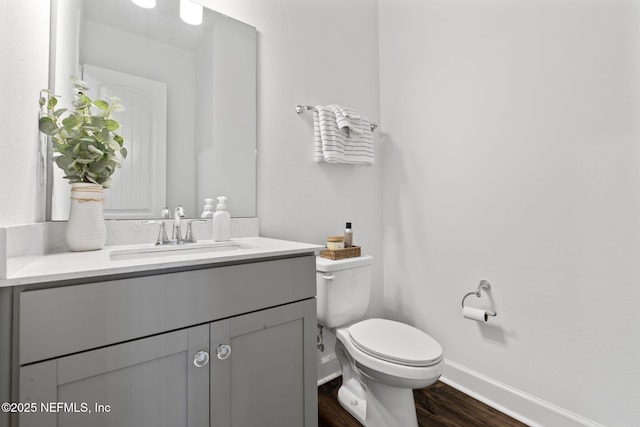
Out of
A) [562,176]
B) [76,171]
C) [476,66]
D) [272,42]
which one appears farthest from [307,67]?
[562,176]

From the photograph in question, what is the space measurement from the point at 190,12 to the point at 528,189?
178 cm

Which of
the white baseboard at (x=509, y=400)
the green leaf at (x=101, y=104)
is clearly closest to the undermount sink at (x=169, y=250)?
the green leaf at (x=101, y=104)

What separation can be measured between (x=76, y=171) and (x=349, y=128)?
1.26 m

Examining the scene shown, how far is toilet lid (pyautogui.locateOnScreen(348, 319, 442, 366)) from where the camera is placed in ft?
3.48

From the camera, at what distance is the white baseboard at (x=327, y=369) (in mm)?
1589

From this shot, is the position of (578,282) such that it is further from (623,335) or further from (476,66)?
(476,66)

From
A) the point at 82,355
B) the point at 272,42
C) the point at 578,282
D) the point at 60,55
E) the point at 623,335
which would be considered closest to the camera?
the point at 82,355

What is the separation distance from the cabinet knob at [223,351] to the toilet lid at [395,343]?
1.98 ft

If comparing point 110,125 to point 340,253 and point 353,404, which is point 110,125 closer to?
point 340,253

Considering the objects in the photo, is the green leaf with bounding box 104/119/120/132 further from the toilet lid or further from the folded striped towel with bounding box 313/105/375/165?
the toilet lid

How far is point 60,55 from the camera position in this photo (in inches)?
37.7

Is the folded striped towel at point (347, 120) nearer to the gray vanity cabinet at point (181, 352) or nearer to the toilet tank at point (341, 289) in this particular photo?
the toilet tank at point (341, 289)

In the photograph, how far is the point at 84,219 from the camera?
877mm

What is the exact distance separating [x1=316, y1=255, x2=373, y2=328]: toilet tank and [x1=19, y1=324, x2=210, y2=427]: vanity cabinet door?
64cm
